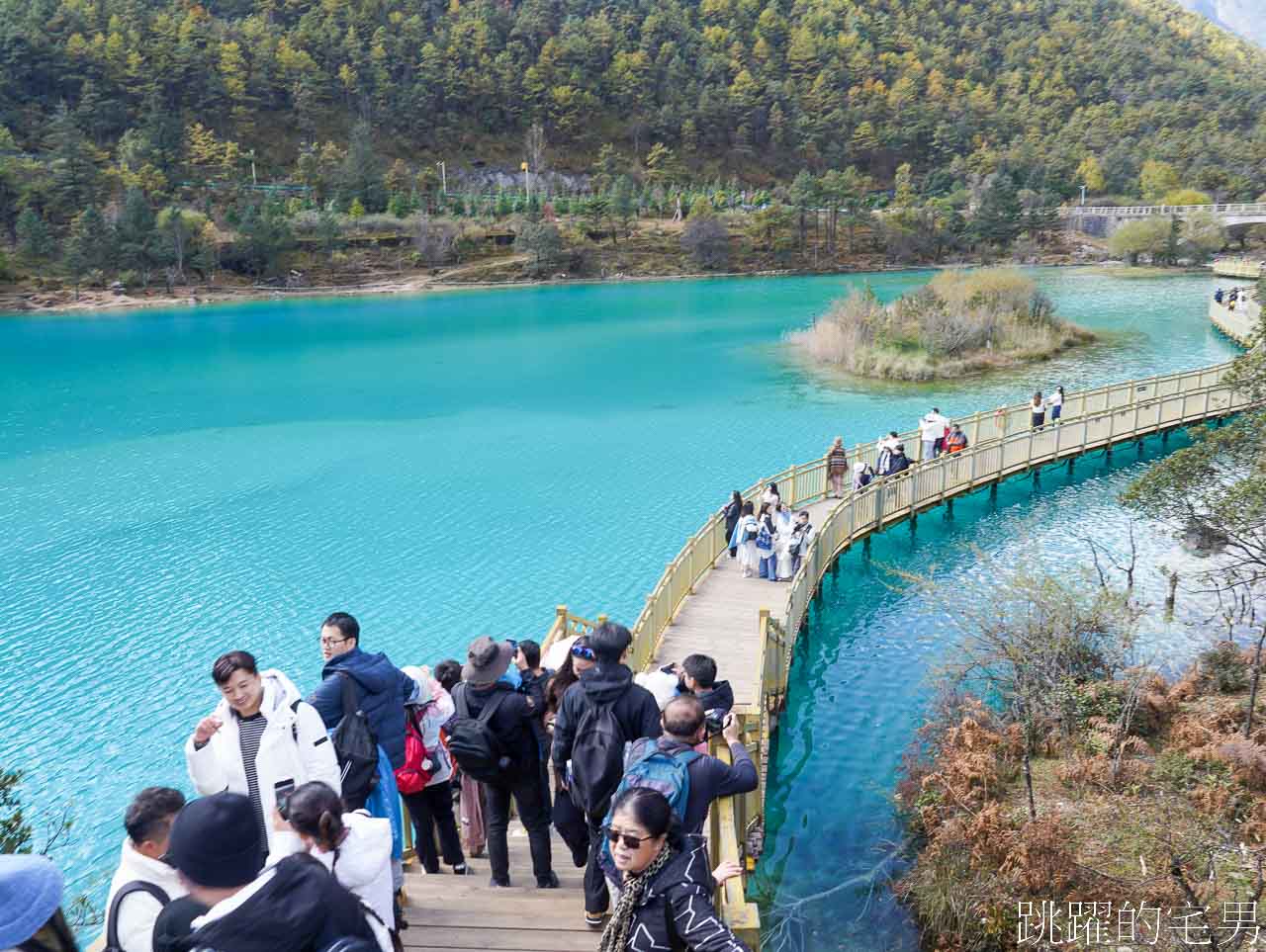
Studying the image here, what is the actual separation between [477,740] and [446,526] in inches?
597

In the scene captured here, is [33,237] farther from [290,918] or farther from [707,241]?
[290,918]

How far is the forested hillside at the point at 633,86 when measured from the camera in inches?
3467

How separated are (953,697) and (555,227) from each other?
66262 mm

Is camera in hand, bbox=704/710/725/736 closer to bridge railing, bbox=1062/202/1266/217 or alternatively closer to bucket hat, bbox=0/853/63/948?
bucket hat, bbox=0/853/63/948

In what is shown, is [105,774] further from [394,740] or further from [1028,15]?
[1028,15]

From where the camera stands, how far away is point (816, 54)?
426 ft

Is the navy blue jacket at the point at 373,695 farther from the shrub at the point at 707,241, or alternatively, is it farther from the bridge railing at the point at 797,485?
the shrub at the point at 707,241

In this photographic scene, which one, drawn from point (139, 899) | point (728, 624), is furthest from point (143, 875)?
point (728, 624)

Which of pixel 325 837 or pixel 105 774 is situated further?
pixel 105 774

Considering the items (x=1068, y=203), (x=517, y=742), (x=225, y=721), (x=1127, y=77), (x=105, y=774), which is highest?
(x=1127, y=77)

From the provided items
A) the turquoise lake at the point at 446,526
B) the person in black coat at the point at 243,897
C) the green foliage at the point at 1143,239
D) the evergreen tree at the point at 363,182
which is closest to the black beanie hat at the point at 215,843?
the person in black coat at the point at 243,897

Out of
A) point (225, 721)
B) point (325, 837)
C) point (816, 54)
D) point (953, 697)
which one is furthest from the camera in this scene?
point (816, 54)

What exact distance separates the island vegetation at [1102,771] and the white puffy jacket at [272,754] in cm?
530

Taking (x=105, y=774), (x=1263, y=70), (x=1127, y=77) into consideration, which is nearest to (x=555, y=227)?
(x=105, y=774)
